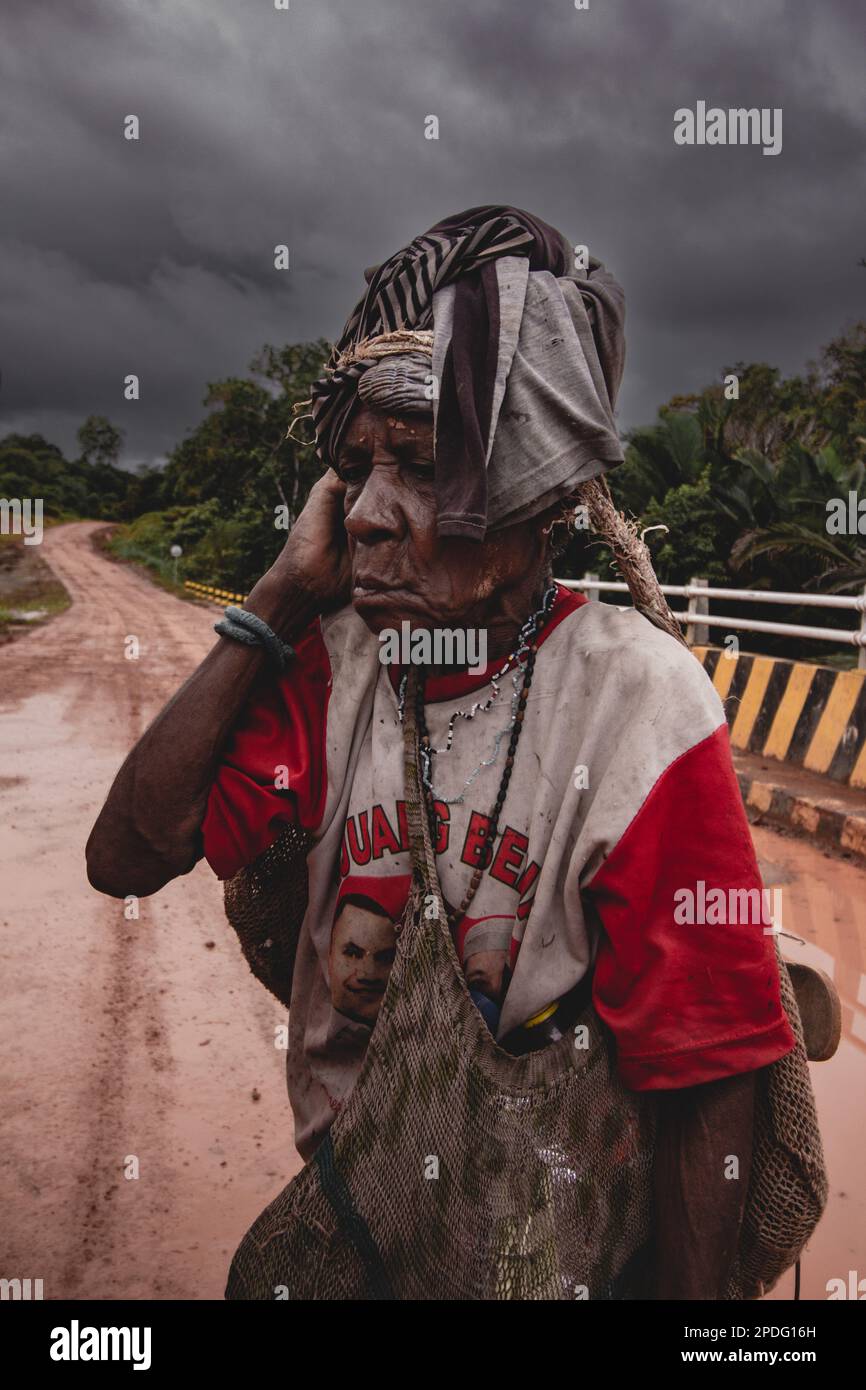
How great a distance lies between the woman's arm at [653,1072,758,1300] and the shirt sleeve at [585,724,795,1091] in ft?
0.24

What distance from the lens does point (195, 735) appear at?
1.43 m

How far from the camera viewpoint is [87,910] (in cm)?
425

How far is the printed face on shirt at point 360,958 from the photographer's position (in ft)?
4.60

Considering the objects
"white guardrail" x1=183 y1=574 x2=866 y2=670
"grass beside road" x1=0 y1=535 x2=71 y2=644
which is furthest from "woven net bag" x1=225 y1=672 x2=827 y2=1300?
"grass beside road" x1=0 y1=535 x2=71 y2=644

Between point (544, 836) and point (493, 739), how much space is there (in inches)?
6.4

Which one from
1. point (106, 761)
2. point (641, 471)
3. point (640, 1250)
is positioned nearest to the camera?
point (640, 1250)

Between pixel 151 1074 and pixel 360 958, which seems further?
pixel 151 1074

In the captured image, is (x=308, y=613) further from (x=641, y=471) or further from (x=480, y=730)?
(x=641, y=471)

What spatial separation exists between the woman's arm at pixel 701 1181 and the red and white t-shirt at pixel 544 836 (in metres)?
0.08

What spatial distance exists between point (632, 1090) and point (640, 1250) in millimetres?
269

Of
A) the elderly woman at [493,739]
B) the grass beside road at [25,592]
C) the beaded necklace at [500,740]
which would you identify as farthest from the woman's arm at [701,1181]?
the grass beside road at [25,592]

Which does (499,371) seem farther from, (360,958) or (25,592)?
(25,592)

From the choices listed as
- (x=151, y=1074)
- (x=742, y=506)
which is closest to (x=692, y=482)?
(x=742, y=506)

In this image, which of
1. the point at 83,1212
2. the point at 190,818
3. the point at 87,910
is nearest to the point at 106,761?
the point at 87,910
